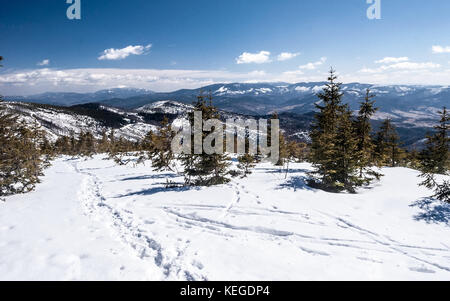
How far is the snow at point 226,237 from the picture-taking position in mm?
6477

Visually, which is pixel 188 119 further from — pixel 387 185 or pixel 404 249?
pixel 387 185

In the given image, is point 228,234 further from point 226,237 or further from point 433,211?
point 433,211

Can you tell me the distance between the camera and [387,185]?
17.5 metres

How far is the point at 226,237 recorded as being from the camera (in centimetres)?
869

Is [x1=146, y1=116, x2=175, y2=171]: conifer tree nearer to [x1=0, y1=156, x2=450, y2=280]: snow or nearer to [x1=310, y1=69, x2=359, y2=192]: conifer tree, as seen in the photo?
[x1=0, y1=156, x2=450, y2=280]: snow

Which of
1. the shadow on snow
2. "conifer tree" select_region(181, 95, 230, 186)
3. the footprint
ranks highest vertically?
"conifer tree" select_region(181, 95, 230, 186)

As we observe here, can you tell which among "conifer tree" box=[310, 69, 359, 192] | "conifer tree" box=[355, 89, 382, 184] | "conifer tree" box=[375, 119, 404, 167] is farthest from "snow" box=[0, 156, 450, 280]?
"conifer tree" box=[375, 119, 404, 167]

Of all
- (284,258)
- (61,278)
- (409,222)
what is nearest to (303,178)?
(409,222)

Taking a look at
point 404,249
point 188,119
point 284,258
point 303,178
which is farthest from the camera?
point 303,178

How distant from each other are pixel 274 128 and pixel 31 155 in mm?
25177

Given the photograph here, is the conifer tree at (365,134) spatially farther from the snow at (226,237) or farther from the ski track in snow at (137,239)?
the ski track in snow at (137,239)

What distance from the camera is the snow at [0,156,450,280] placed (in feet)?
21.2

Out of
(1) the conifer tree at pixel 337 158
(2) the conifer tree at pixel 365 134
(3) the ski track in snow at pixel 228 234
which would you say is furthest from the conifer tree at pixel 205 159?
(2) the conifer tree at pixel 365 134

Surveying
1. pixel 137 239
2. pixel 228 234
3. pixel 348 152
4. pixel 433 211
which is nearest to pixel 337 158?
pixel 348 152
